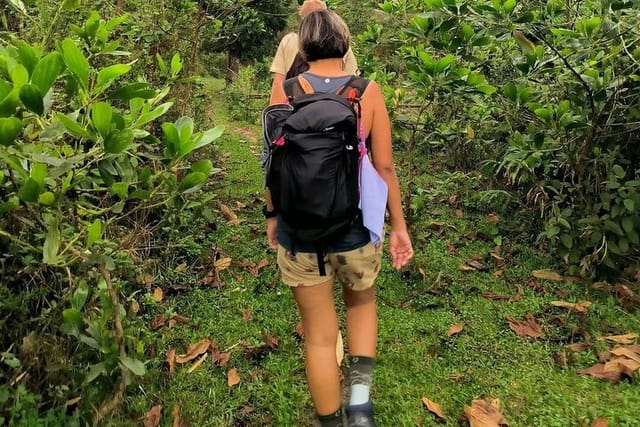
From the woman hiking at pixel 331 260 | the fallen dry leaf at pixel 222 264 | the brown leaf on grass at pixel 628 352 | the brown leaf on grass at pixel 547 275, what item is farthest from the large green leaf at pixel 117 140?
the brown leaf on grass at pixel 547 275

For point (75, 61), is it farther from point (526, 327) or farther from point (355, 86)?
point (526, 327)

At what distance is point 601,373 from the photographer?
2824mm

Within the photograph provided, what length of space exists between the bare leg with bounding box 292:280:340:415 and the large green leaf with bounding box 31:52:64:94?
120cm

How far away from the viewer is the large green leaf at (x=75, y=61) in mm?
1695

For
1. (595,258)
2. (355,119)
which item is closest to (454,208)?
(595,258)

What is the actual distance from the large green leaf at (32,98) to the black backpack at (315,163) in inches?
32.3

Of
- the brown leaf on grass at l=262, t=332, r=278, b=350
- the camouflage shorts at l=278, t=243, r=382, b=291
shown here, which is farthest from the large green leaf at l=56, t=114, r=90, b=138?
the brown leaf on grass at l=262, t=332, r=278, b=350

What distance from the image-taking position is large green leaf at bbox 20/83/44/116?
1523 mm

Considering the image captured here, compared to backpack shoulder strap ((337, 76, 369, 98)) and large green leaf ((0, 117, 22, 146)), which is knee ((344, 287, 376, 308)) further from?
large green leaf ((0, 117, 22, 146))

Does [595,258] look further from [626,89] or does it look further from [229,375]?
[229,375]

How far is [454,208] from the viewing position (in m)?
5.29

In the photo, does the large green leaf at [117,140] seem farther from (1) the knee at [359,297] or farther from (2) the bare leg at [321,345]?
(1) the knee at [359,297]

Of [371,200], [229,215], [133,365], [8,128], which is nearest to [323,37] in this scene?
[371,200]

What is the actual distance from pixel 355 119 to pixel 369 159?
0.30 m
